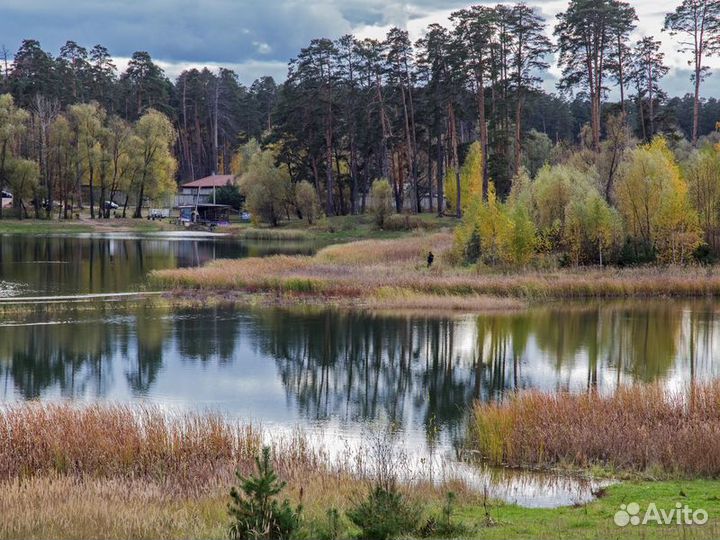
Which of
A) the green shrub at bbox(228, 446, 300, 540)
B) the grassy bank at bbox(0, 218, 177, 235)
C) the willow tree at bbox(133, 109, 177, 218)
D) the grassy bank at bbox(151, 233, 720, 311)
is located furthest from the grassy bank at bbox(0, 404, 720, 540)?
the willow tree at bbox(133, 109, 177, 218)

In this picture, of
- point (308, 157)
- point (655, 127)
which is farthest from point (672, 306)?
point (308, 157)

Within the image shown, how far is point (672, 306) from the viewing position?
4025 cm

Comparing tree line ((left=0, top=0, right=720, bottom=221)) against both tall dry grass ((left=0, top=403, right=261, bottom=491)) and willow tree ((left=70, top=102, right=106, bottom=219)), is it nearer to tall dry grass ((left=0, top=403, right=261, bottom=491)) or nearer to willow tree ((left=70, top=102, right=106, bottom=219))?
willow tree ((left=70, top=102, right=106, bottom=219))

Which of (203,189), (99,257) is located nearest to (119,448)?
(99,257)

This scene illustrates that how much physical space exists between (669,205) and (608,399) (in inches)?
1289

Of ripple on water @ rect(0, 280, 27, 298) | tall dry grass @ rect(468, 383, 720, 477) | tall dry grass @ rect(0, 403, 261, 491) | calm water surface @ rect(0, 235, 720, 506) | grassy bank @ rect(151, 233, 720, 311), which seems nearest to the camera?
tall dry grass @ rect(0, 403, 261, 491)

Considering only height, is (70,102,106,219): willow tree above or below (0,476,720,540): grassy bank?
above

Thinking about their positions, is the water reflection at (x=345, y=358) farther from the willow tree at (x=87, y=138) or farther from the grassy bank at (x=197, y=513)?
the willow tree at (x=87, y=138)

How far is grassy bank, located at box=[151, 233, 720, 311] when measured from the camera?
133ft

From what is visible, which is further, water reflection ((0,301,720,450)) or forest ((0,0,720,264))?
forest ((0,0,720,264))

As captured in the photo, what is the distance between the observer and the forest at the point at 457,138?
160 ft

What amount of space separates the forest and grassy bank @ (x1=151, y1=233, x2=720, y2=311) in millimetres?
3411

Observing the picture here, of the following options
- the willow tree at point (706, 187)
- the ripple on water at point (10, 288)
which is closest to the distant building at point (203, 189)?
the ripple on water at point (10, 288)

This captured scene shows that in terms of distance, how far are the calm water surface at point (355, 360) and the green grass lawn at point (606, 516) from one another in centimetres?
113
